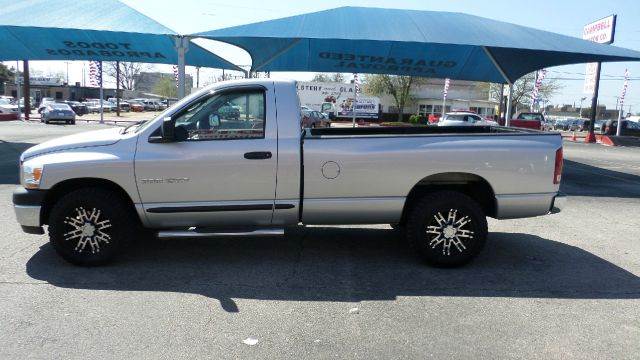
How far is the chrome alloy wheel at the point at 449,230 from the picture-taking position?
5285mm

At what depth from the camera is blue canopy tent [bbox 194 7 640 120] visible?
13234mm

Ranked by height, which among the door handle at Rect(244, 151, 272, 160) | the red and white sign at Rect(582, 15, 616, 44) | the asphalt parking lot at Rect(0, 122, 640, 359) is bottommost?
the asphalt parking lot at Rect(0, 122, 640, 359)

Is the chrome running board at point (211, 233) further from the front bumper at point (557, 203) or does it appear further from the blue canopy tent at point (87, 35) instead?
the blue canopy tent at point (87, 35)

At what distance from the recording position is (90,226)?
5.06m

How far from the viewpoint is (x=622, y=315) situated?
4.35 metres

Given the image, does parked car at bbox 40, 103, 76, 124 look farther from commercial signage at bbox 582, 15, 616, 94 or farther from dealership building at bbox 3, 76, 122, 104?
dealership building at bbox 3, 76, 122, 104

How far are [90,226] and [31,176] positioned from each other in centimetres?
75

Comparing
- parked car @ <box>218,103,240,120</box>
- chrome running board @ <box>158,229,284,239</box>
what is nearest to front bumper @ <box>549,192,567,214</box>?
chrome running board @ <box>158,229,284,239</box>

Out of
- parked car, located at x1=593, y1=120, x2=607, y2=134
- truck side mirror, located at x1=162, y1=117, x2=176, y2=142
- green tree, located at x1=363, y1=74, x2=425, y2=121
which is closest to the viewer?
truck side mirror, located at x1=162, y1=117, x2=176, y2=142

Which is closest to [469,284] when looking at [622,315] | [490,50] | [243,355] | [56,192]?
[622,315]

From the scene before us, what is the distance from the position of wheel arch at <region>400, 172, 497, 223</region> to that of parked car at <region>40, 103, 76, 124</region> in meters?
31.4

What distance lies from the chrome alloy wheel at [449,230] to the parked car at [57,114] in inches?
1250

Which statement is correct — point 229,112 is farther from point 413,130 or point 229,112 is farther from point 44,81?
point 44,81

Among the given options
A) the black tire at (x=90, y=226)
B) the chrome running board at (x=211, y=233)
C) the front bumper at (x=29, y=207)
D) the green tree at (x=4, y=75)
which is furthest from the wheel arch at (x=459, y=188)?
the green tree at (x=4, y=75)
